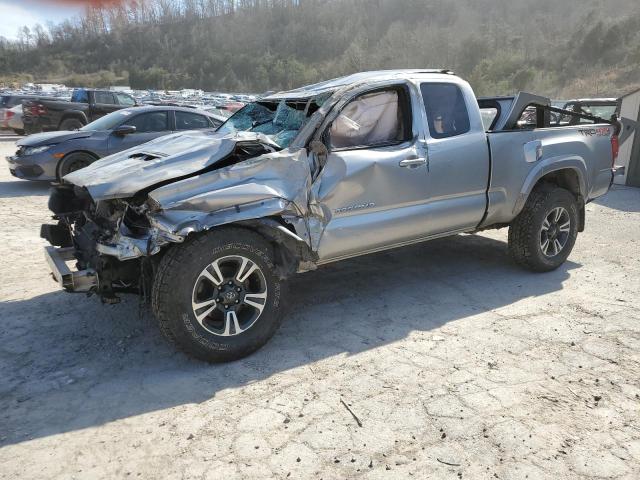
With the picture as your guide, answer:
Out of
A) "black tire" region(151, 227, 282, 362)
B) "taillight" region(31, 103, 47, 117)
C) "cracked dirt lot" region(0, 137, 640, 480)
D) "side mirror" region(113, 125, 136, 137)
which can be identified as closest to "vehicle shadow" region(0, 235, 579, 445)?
"cracked dirt lot" region(0, 137, 640, 480)

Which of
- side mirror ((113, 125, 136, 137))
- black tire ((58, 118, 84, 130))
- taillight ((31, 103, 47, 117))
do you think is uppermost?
taillight ((31, 103, 47, 117))

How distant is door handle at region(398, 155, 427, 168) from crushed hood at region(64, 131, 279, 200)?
1099mm

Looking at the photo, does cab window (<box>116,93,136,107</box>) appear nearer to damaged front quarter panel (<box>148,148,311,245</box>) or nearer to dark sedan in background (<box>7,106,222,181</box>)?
dark sedan in background (<box>7,106,222,181</box>)

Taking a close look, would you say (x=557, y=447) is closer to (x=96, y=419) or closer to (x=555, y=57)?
(x=96, y=419)

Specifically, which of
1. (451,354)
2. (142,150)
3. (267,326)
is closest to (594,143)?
(451,354)

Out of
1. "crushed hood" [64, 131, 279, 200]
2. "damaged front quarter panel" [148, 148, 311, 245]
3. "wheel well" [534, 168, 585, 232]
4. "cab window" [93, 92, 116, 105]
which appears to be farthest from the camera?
"cab window" [93, 92, 116, 105]

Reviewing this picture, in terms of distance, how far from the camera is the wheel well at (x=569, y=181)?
5520mm

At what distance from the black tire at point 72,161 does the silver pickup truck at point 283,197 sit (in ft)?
16.8

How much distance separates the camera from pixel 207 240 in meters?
3.49

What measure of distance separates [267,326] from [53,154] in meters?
7.05

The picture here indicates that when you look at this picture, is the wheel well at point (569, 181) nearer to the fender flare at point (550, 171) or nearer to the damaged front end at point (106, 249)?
the fender flare at point (550, 171)

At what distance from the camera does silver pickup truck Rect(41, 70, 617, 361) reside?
11.4 ft

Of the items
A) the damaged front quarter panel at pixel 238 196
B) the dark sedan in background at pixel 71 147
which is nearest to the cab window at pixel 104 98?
the dark sedan in background at pixel 71 147

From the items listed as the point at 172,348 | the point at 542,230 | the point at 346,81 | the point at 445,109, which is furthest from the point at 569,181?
the point at 172,348
